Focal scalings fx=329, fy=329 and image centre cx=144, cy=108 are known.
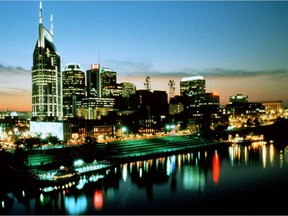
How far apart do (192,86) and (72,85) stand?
69.5 metres

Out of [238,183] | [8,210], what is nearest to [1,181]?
[8,210]

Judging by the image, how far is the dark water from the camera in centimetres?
2819

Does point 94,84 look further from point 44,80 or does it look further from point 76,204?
point 76,204

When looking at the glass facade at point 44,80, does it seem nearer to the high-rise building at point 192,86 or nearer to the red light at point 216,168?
the red light at point 216,168

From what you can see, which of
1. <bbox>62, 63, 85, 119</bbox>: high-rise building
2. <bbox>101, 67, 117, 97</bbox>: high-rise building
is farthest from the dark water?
<bbox>101, 67, 117, 97</bbox>: high-rise building

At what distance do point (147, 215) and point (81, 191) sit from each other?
9.58 m

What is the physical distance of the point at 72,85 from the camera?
147 metres

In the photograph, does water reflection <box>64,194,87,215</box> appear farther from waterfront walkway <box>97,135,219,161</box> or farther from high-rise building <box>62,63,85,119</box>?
high-rise building <box>62,63,85,119</box>

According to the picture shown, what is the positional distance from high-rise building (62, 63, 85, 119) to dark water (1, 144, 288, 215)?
96917 mm

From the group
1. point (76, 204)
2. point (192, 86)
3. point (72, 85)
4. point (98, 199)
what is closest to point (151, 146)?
point (98, 199)

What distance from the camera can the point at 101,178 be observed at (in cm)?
3916

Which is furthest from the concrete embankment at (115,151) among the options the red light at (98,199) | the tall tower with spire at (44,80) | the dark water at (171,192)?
the tall tower with spire at (44,80)

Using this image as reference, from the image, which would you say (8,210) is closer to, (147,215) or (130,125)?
(147,215)

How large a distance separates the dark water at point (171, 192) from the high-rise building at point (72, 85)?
9692cm
